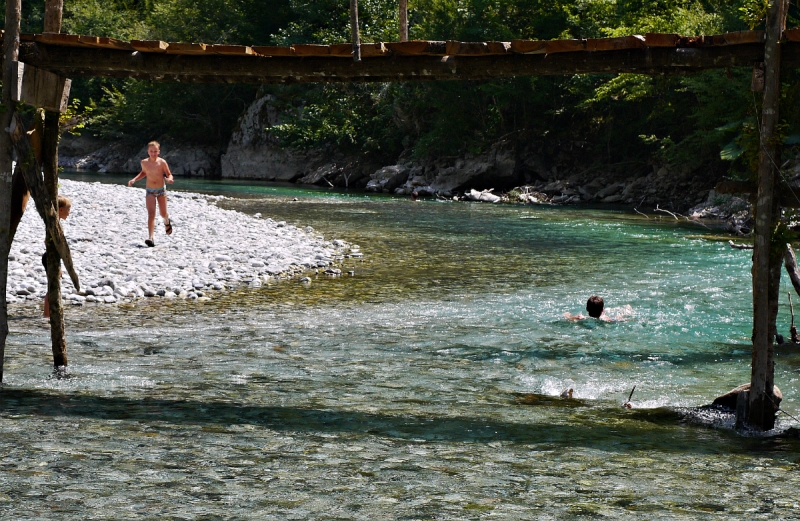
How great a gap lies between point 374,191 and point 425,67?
38.1 metres

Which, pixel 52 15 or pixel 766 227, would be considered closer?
pixel 766 227

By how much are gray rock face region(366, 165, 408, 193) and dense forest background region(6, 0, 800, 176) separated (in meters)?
1.45

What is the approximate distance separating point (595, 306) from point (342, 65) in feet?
18.9

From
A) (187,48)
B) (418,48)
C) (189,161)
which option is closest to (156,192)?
(187,48)

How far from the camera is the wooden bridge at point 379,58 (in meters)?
8.02

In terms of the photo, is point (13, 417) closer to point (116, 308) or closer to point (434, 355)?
point (434, 355)

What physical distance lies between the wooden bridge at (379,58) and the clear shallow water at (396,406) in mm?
3144

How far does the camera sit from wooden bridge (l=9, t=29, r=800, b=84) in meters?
8.02

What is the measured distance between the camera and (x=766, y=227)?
7.61 m

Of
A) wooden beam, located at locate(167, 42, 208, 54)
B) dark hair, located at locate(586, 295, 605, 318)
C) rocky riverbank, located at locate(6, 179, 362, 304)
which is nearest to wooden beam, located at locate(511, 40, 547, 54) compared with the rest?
wooden beam, located at locate(167, 42, 208, 54)

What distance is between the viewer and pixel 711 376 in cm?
1011

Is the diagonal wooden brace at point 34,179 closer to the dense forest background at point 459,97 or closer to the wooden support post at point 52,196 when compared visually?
the wooden support post at point 52,196

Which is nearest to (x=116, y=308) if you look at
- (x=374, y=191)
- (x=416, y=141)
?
(x=374, y=191)

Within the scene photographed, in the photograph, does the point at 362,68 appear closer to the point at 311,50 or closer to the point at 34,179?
the point at 311,50
